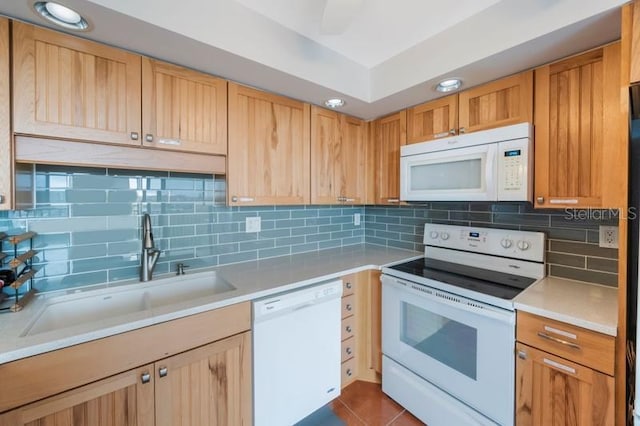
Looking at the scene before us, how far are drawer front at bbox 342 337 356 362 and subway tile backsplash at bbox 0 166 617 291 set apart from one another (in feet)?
2.72

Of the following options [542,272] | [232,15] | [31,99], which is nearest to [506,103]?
[542,272]

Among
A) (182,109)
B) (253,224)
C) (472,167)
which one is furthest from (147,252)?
(472,167)

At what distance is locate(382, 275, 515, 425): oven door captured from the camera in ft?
4.24

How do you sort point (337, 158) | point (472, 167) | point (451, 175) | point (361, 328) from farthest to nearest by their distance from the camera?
1. point (337, 158)
2. point (361, 328)
3. point (451, 175)
4. point (472, 167)

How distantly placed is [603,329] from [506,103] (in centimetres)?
120

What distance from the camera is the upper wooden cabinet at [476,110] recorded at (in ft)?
4.75

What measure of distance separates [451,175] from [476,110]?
420mm

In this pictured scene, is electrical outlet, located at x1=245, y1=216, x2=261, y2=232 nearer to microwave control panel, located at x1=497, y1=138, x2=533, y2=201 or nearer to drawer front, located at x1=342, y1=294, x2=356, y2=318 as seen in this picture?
drawer front, located at x1=342, y1=294, x2=356, y2=318

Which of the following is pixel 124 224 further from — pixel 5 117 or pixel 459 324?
pixel 459 324

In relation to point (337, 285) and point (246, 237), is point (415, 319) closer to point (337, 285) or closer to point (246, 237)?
point (337, 285)

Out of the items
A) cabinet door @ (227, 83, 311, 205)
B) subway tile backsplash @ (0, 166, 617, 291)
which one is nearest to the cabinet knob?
cabinet door @ (227, 83, 311, 205)

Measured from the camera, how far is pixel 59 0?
95 cm

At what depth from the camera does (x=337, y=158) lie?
6.99 feet

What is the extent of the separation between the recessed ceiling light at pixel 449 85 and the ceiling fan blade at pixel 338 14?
742 mm
